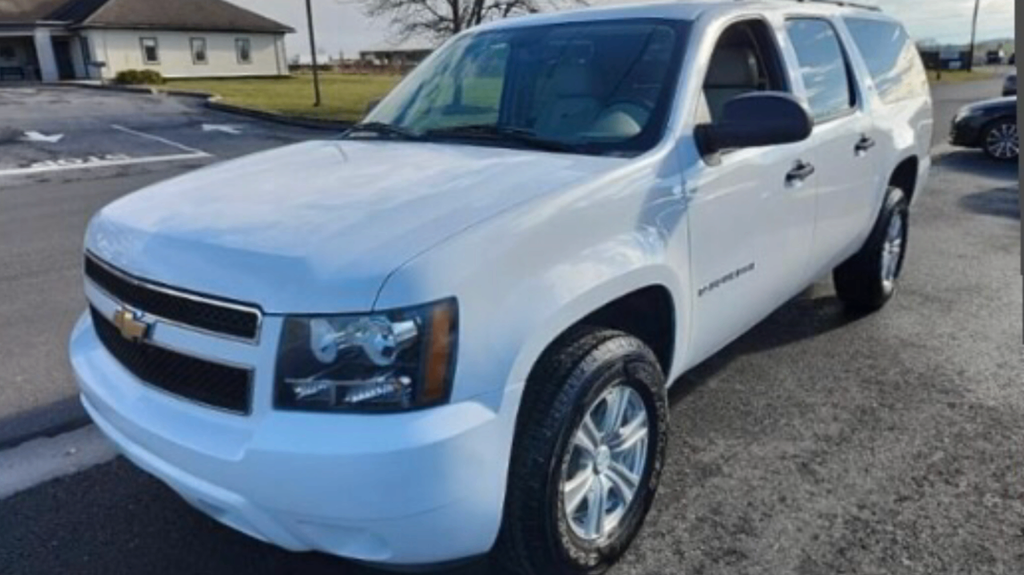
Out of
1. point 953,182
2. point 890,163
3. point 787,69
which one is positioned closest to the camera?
point 787,69

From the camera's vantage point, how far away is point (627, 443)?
106 inches

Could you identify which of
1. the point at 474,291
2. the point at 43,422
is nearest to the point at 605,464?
the point at 474,291

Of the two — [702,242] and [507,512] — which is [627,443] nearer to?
[507,512]

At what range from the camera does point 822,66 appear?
409cm

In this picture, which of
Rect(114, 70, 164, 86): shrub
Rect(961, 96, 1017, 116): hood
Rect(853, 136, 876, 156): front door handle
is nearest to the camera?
Rect(853, 136, 876, 156): front door handle

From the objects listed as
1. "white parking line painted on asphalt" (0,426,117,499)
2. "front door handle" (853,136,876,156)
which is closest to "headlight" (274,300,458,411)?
"white parking line painted on asphalt" (0,426,117,499)

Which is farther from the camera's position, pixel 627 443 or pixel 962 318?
pixel 962 318

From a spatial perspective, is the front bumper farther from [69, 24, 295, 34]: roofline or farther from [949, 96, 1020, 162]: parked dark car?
[69, 24, 295, 34]: roofline

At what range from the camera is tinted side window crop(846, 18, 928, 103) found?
15.4ft

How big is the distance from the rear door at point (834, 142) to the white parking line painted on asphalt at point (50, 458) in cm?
355

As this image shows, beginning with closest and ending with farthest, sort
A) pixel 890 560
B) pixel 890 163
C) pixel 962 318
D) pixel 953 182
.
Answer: pixel 890 560 < pixel 890 163 < pixel 962 318 < pixel 953 182

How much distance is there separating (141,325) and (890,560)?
2.56m

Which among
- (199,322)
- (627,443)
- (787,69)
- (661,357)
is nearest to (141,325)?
(199,322)

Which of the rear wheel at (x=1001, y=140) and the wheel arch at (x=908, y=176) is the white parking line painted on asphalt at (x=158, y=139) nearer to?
the wheel arch at (x=908, y=176)
